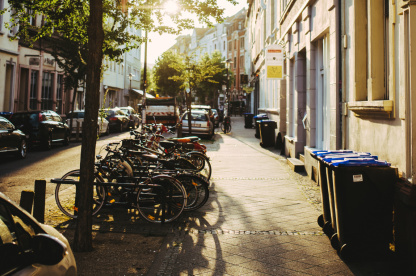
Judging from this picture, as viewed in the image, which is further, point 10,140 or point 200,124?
point 200,124

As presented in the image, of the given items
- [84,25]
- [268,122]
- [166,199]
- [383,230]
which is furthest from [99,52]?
[268,122]

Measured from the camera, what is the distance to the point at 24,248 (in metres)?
2.36

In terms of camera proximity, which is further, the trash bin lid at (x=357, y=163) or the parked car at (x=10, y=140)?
the parked car at (x=10, y=140)

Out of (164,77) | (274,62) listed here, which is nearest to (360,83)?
(274,62)

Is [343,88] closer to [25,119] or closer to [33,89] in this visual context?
[25,119]

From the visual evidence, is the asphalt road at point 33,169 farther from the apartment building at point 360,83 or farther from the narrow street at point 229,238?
the apartment building at point 360,83

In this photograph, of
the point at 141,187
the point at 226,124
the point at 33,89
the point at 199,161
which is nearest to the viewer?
the point at 141,187

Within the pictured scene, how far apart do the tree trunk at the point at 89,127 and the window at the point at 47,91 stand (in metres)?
27.4

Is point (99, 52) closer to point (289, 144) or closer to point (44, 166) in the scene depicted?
point (44, 166)

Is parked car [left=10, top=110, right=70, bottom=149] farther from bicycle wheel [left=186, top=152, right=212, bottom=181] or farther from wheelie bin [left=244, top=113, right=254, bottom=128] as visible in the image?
wheelie bin [left=244, top=113, right=254, bottom=128]

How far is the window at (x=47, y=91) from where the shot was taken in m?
30.9

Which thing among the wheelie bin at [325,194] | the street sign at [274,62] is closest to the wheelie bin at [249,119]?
the street sign at [274,62]

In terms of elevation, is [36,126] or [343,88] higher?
[343,88]

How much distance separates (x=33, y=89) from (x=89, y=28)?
26.5 metres
